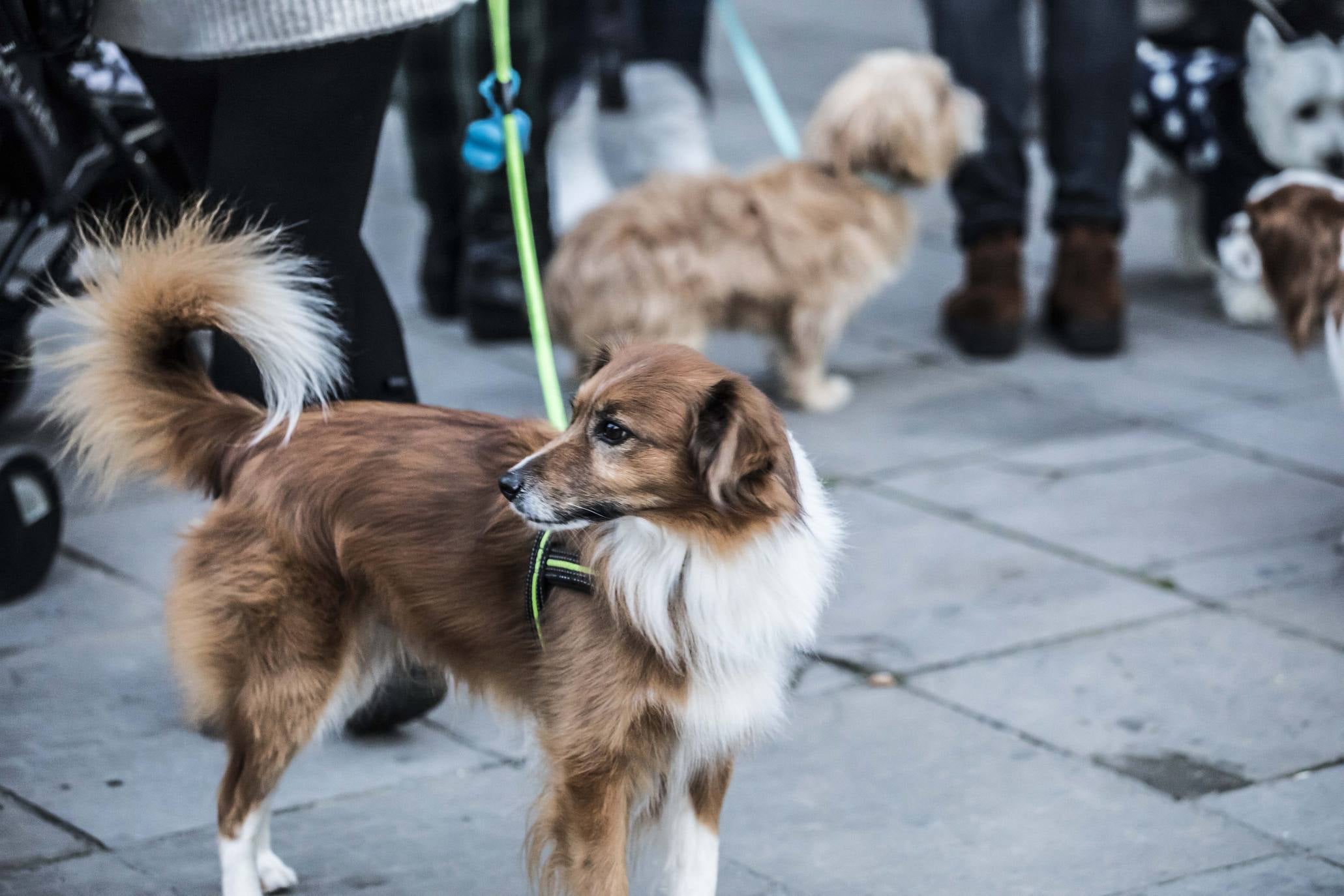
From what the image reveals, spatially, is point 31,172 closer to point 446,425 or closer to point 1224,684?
point 446,425

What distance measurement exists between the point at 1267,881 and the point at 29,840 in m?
2.36

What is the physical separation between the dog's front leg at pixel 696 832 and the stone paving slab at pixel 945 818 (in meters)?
0.31

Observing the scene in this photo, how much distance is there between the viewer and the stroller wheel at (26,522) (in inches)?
161

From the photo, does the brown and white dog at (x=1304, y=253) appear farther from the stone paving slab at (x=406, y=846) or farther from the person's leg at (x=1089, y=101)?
the stone paving slab at (x=406, y=846)

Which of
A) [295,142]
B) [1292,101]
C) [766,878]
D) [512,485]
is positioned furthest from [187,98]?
[1292,101]

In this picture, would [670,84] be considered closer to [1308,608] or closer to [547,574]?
[1308,608]

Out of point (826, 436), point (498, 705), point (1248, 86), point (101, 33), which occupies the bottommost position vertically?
point (826, 436)

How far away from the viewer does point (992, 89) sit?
602 cm

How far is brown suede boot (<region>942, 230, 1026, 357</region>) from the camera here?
6.07 meters

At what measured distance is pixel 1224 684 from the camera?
388cm

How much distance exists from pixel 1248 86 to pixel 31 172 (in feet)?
13.8

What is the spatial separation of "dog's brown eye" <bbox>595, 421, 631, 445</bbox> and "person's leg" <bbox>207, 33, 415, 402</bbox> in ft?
2.98

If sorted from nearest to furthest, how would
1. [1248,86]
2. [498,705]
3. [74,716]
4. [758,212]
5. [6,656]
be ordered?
1. [498,705]
2. [74,716]
3. [6,656]
4. [758,212]
5. [1248,86]

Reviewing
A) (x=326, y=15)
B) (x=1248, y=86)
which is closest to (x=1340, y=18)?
(x=1248, y=86)
